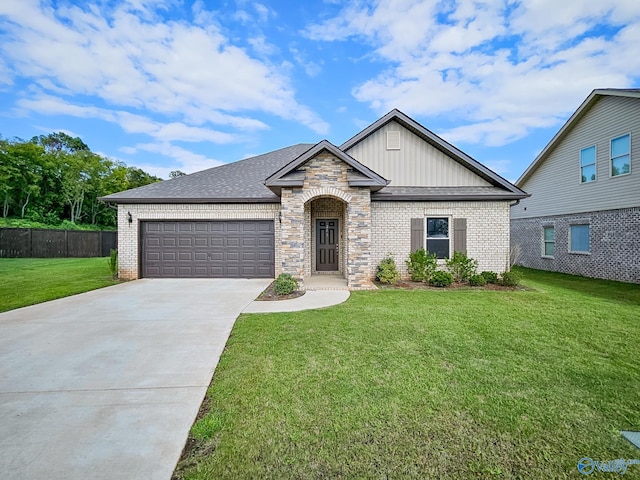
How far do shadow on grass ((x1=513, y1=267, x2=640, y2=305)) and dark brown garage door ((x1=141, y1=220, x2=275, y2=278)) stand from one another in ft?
31.8

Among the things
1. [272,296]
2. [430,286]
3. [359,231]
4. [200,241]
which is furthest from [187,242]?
[430,286]

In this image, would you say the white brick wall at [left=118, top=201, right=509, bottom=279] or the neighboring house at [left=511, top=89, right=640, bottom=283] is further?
the white brick wall at [left=118, top=201, right=509, bottom=279]

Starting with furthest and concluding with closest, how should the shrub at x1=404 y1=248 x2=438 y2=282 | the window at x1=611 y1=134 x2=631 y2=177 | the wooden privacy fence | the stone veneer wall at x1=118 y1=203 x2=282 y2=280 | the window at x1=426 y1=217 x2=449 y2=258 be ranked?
1. the wooden privacy fence
2. the stone veneer wall at x1=118 y1=203 x2=282 y2=280
3. the window at x1=426 y1=217 x2=449 y2=258
4. the window at x1=611 y1=134 x2=631 y2=177
5. the shrub at x1=404 y1=248 x2=438 y2=282

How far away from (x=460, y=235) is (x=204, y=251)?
9.35 meters

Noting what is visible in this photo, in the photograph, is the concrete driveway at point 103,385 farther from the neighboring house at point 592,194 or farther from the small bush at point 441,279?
the neighboring house at point 592,194

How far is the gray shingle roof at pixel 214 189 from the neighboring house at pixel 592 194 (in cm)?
1225

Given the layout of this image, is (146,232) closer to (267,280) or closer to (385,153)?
(267,280)

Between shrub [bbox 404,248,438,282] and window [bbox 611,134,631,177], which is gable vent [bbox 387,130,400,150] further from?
window [bbox 611,134,631,177]

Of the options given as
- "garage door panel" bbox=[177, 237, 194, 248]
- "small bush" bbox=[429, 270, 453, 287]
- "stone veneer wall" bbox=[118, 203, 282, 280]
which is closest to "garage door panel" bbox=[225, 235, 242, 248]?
"stone veneer wall" bbox=[118, 203, 282, 280]

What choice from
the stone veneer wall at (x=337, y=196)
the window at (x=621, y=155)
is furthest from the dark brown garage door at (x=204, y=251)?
the window at (x=621, y=155)

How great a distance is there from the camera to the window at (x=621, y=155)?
1020 centimetres

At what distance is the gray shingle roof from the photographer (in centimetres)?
1066

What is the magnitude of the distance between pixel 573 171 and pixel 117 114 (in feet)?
96.9

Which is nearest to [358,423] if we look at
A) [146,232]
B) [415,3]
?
[146,232]
